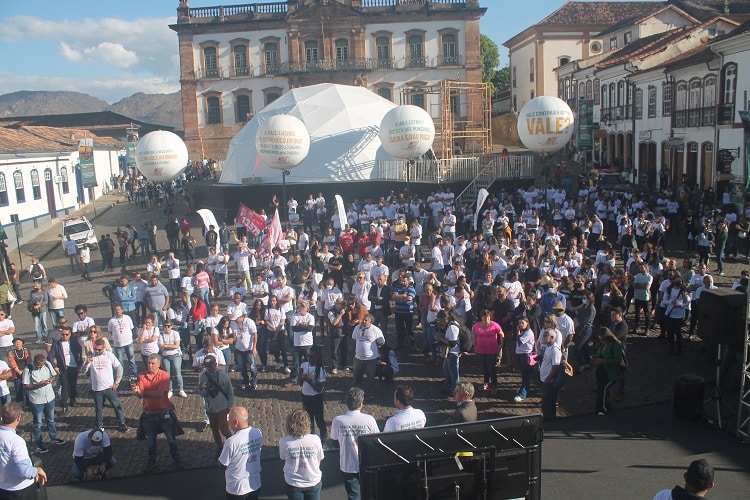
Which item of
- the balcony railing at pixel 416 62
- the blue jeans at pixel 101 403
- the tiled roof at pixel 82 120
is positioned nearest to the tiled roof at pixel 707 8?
the balcony railing at pixel 416 62

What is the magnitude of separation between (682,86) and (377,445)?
28.7 meters

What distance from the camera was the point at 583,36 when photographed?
50.8 meters

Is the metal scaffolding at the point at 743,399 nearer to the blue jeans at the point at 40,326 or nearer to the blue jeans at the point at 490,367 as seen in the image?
the blue jeans at the point at 490,367

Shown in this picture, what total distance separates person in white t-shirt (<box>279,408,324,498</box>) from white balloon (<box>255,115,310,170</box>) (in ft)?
46.8

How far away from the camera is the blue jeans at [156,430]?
311 inches

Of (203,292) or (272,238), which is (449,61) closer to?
(272,238)

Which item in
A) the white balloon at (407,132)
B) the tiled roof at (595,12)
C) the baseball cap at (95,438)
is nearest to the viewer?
the baseball cap at (95,438)

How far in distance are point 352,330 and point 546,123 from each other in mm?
9671

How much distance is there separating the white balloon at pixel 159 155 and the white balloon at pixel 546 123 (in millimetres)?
10055

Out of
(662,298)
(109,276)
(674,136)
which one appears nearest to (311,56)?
(674,136)

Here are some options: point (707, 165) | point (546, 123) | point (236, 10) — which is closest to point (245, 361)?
point (546, 123)

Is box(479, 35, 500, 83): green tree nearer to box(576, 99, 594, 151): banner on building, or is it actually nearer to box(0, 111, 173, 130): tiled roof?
box(0, 111, 173, 130): tiled roof

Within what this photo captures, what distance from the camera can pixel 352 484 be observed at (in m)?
6.39

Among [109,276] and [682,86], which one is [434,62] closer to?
[682,86]
